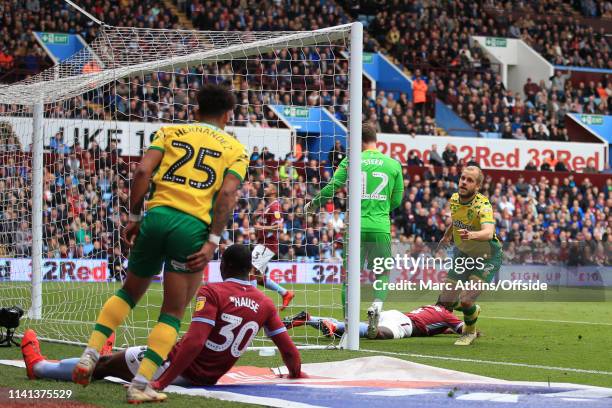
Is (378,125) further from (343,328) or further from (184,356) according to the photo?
(184,356)

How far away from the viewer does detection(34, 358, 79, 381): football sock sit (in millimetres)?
6762

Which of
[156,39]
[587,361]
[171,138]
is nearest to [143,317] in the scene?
[156,39]

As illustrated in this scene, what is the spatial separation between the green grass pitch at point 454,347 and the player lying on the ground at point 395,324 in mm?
135

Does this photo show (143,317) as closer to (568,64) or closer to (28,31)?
(28,31)

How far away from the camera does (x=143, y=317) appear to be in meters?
12.6

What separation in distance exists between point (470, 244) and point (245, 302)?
17.1ft

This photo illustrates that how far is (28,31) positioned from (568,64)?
2022 cm

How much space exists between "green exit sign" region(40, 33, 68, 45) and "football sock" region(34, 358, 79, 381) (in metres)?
23.2

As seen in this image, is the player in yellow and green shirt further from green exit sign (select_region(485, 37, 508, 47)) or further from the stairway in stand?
green exit sign (select_region(485, 37, 508, 47))

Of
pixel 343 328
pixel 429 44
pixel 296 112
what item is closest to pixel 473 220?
pixel 343 328

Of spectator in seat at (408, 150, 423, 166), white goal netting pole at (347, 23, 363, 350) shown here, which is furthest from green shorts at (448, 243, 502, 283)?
spectator in seat at (408, 150, 423, 166)

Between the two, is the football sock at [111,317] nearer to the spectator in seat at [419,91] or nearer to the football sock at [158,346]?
the football sock at [158,346]

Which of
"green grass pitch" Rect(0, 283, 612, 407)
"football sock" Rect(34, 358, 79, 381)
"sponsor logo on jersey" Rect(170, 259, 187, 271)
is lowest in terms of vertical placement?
"green grass pitch" Rect(0, 283, 612, 407)

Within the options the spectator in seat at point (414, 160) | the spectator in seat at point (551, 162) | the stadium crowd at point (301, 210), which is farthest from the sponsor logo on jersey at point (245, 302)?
the spectator in seat at point (551, 162)
